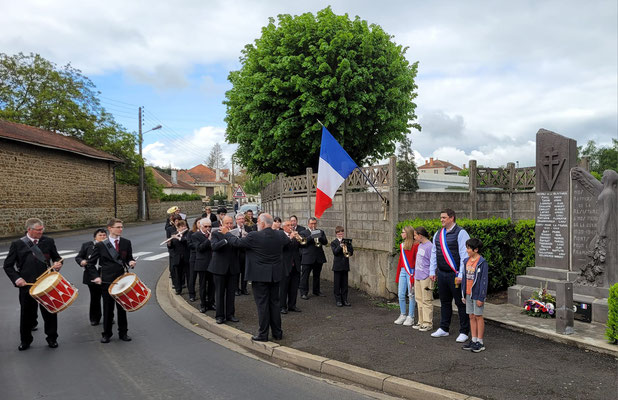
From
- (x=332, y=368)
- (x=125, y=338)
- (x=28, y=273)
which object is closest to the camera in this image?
(x=332, y=368)

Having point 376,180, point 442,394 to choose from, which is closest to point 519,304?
point 376,180

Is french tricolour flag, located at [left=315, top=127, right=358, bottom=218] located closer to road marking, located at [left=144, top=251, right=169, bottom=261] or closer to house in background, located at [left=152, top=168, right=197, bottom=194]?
road marking, located at [left=144, top=251, right=169, bottom=261]

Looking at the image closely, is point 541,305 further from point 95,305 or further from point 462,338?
point 95,305

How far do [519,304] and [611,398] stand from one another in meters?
4.18

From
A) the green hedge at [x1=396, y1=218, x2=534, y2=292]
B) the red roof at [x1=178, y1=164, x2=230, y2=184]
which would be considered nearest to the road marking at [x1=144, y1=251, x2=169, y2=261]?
the green hedge at [x1=396, y1=218, x2=534, y2=292]

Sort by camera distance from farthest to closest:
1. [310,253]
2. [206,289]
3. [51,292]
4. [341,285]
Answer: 1. [310,253]
2. [341,285]
3. [206,289]
4. [51,292]

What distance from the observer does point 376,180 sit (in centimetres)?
1070

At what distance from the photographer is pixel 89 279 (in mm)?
8227

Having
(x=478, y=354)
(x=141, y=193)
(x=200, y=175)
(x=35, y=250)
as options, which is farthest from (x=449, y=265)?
(x=200, y=175)

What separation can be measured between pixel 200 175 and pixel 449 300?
350ft

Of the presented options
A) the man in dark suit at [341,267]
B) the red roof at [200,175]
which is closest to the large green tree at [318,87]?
the man in dark suit at [341,267]

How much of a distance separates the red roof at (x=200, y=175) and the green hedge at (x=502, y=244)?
95605mm

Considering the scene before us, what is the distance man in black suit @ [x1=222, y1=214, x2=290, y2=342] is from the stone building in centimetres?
2408

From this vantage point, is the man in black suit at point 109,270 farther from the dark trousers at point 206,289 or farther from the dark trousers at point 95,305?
the dark trousers at point 206,289
